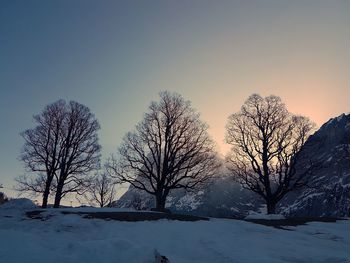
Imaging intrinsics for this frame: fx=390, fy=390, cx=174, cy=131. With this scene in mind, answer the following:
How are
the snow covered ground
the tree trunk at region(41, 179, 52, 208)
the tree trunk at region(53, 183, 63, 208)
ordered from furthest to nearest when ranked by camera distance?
1. the tree trunk at region(53, 183, 63, 208)
2. the tree trunk at region(41, 179, 52, 208)
3. the snow covered ground

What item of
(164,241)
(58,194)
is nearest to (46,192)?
(58,194)

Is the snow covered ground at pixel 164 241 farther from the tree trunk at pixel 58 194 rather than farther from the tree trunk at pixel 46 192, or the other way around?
the tree trunk at pixel 58 194

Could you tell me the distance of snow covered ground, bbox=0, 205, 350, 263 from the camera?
38.6 ft

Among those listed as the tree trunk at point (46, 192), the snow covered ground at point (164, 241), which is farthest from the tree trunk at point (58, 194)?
the snow covered ground at point (164, 241)

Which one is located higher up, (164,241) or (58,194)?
(58,194)

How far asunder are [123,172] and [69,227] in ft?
65.5

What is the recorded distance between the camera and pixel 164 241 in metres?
16.4

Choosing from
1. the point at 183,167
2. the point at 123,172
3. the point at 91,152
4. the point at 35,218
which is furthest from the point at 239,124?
the point at 35,218

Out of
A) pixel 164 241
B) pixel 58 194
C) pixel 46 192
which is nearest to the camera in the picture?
pixel 164 241

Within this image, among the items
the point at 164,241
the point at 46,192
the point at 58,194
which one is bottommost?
the point at 164,241

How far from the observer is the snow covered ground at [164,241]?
38.6ft

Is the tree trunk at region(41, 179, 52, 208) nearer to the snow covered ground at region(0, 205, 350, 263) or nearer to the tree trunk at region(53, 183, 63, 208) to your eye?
the tree trunk at region(53, 183, 63, 208)

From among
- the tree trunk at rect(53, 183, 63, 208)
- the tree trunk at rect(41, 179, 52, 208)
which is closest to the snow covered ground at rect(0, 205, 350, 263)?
the tree trunk at rect(41, 179, 52, 208)

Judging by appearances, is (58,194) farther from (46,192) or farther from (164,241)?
(164,241)
